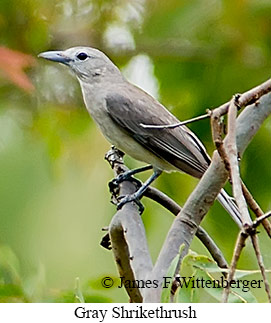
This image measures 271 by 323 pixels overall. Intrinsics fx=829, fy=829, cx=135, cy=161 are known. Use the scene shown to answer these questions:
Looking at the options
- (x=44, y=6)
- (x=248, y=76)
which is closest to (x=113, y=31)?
(x=44, y=6)

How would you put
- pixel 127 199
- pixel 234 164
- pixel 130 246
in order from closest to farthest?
pixel 234 164 < pixel 130 246 < pixel 127 199

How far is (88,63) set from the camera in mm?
2762

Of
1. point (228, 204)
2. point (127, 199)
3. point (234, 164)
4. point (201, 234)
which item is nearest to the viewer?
point (234, 164)

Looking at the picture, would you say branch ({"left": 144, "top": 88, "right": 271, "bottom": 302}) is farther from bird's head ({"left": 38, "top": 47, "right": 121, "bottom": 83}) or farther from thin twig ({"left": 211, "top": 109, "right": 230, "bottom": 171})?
bird's head ({"left": 38, "top": 47, "right": 121, "bottom": 83})

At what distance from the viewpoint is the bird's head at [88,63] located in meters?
2.71

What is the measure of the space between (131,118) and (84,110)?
0.36 metres

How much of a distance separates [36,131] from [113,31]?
17.4 inches

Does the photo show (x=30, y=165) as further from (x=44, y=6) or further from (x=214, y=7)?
(x=214, y=7)

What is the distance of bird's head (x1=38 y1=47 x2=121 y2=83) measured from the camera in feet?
8.89

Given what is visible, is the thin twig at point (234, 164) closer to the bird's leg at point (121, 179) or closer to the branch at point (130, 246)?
the branch at point (130, 246)

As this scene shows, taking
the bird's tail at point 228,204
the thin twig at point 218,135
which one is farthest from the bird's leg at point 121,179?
the thin twig at point 218,135

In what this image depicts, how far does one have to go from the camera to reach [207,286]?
1.45 m

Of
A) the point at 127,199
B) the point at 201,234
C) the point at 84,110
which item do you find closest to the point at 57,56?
the point at 84,110

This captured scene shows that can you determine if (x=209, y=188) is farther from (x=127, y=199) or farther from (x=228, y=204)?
(x=228, y=204)
